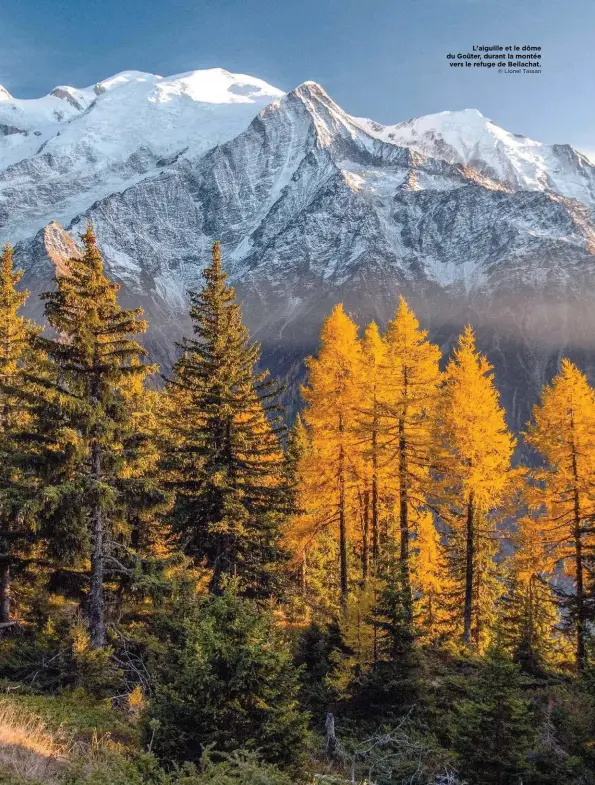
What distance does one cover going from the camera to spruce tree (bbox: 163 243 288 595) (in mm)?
17750

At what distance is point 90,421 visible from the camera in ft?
42.3

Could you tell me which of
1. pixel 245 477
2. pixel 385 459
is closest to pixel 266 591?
pixel 245 477

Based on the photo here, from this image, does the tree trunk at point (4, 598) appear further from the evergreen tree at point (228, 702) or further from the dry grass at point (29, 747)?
the evergreen tree at point (228, 702)

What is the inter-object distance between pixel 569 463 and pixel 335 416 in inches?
340

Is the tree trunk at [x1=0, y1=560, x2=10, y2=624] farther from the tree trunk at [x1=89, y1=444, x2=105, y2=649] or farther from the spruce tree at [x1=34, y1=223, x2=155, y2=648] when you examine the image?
the tree trunk at [x1=89, y1=444, x2=105, y2=649]

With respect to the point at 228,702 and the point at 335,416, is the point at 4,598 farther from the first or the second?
the point at 335,416

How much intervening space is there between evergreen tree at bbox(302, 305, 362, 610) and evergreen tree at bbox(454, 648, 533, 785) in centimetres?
1143

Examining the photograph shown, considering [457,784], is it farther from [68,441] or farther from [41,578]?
[41,578]

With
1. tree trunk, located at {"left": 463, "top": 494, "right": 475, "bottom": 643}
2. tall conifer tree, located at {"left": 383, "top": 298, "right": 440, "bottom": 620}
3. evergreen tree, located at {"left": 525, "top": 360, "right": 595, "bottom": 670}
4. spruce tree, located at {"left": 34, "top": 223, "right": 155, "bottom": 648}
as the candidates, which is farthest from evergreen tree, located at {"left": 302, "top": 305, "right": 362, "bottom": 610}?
spruce tree, located at {"left": 34, "top": 223, "right": 155, "bottom": 648}

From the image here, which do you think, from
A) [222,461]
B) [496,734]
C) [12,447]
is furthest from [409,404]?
[12,447]

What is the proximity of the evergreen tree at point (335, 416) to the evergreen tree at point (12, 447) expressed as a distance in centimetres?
1029

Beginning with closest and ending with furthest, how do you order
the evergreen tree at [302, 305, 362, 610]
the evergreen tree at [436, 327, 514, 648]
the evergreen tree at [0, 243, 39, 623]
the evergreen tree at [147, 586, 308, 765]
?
the evergreen tree at [147, 586, 308, 765] → the evergreen tree at [0, 243, 39, 623] → the evergreen tree at [436, 327, 514, 648] → the evergreen tree at [302, 305, 362, 610]

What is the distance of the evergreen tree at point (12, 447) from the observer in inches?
483

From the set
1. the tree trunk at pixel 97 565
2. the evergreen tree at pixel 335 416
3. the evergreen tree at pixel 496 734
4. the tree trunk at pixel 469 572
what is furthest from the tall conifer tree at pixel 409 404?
the tree trunk at pixel 97 565
